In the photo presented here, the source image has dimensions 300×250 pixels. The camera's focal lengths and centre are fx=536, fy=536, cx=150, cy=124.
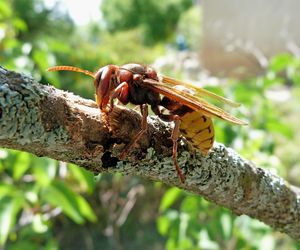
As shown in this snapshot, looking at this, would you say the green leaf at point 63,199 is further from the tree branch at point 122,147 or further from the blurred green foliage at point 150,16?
the blurred green foliage at point 150,16

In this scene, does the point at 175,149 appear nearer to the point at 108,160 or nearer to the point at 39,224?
the point at 108,160

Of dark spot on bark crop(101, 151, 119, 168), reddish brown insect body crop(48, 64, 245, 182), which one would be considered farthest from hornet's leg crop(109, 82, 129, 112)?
dark spot on bark crop(101, 151, 119, 168)

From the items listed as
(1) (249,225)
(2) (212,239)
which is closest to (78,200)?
(2) (212,239)

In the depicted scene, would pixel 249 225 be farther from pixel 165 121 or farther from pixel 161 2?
pixel 161 2

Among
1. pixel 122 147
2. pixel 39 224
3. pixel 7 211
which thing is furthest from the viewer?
pixel 39 224

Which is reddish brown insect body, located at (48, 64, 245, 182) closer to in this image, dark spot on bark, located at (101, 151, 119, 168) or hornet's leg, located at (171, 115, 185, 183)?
hornet's leg, located at (171, 115, 185, 183)

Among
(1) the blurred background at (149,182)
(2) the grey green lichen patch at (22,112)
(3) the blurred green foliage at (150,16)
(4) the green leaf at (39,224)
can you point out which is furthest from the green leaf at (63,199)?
(3) the blurred green foliage at (150,16)

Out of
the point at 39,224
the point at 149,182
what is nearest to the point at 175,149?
the point at 39,224
